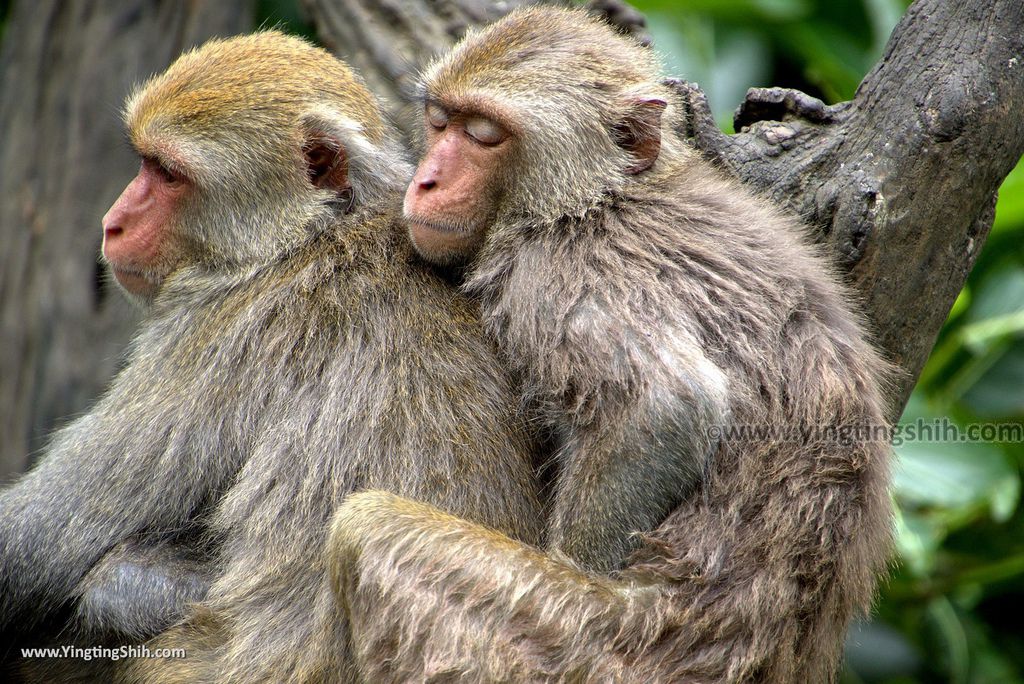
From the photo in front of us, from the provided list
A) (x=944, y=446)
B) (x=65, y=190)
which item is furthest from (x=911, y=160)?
(x=65, y=190)

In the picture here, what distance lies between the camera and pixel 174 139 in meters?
4.13

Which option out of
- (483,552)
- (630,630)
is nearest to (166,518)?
(483,552)

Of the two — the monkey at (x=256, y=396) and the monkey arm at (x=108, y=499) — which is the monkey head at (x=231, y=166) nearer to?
the monkey at (x=256, y=396)

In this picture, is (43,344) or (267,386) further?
(43,344)

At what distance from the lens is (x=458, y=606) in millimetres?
3291

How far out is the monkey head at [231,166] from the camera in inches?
163

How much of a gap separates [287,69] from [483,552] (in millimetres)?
2101

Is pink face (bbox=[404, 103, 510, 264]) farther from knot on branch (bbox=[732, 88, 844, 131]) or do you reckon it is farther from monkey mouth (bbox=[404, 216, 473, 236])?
knot on branch (bbox=[732, 88, 844, 131])

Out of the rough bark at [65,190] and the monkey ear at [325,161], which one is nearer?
the monkey ear at [325,161]

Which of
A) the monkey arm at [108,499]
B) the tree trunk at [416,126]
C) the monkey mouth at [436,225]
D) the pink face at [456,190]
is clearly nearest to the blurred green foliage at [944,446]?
the tree trunk at [416,126]

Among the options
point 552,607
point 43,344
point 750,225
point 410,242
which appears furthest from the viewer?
point 43,344

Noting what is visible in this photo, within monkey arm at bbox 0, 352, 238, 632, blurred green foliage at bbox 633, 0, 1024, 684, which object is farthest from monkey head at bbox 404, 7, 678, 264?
blurred green foliage at bbox 633, 0, 1024, 684

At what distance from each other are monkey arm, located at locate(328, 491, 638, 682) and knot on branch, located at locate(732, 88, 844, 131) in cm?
210

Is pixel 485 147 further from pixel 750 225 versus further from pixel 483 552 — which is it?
pixel 483 552
